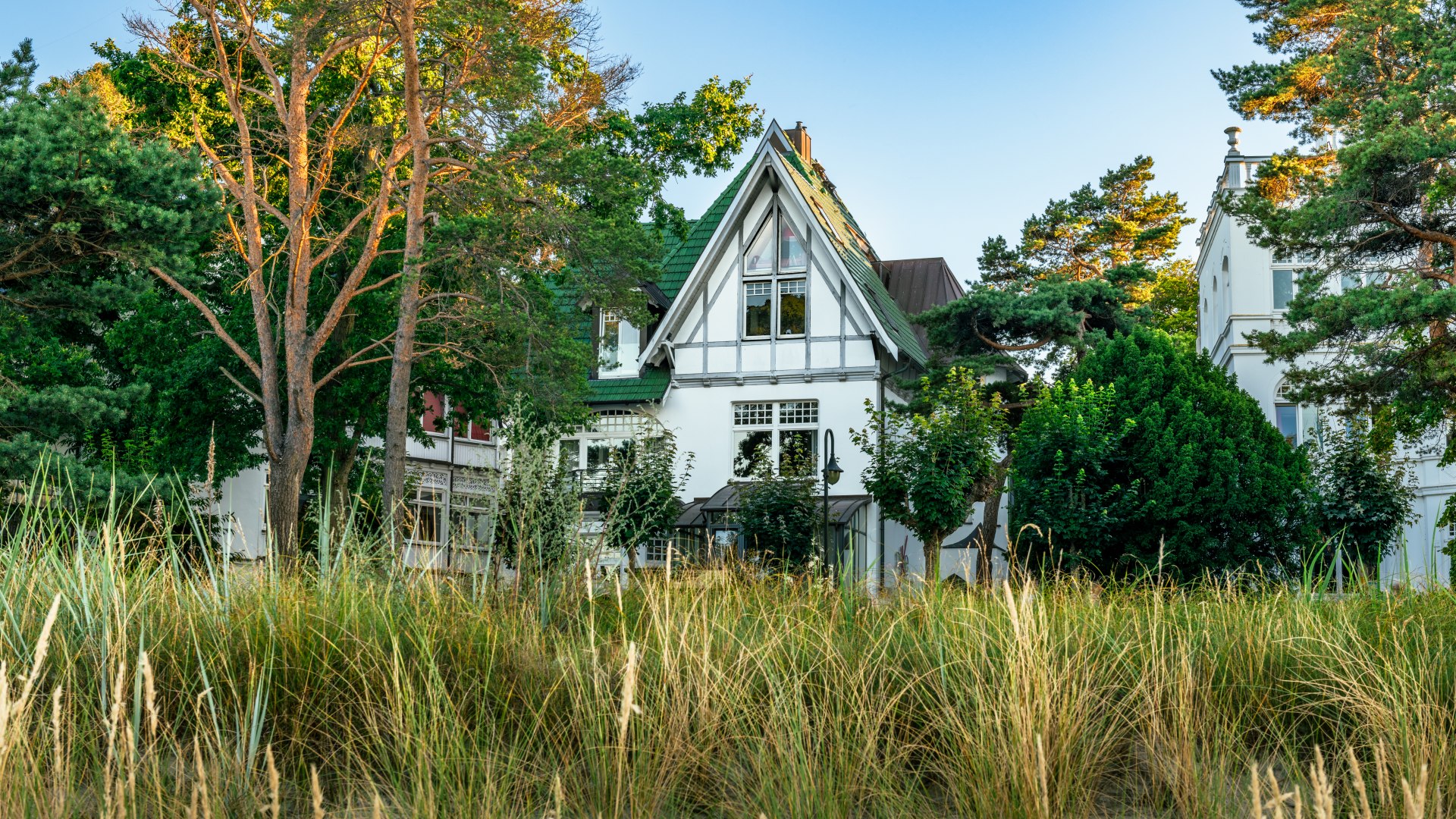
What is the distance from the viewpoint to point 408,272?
65.8 feet

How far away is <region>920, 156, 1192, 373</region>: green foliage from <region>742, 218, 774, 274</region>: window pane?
328 cm

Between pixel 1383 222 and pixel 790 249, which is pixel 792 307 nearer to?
pixel 790 249

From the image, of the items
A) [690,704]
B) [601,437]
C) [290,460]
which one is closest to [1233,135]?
[601,437]

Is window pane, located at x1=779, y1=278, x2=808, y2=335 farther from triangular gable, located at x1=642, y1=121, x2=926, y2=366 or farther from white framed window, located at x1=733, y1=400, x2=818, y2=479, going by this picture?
white framed window, located at x1=733, y1=400, x2=818, y2=479

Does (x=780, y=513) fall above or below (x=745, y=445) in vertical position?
below

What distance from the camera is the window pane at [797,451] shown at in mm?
21750

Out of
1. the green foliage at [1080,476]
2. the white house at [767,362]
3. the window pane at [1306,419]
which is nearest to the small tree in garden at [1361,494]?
the green foliage at [1080,476]

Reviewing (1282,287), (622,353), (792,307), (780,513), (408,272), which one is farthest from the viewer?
(1282,287)

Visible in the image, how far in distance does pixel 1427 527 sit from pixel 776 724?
2563 centimetres

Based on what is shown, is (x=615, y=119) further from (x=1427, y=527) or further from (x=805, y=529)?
(x=1427, y=527)

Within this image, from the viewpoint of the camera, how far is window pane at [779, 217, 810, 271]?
25.5 metres

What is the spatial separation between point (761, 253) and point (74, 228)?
15.4 meters

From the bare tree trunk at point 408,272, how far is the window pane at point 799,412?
786 centimetres

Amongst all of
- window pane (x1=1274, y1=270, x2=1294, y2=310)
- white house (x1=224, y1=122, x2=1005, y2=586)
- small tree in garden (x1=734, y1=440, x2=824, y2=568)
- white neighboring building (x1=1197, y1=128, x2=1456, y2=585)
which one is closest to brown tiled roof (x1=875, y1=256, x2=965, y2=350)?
white house (x1=224, y1=122, x2=1005, y2=586)
